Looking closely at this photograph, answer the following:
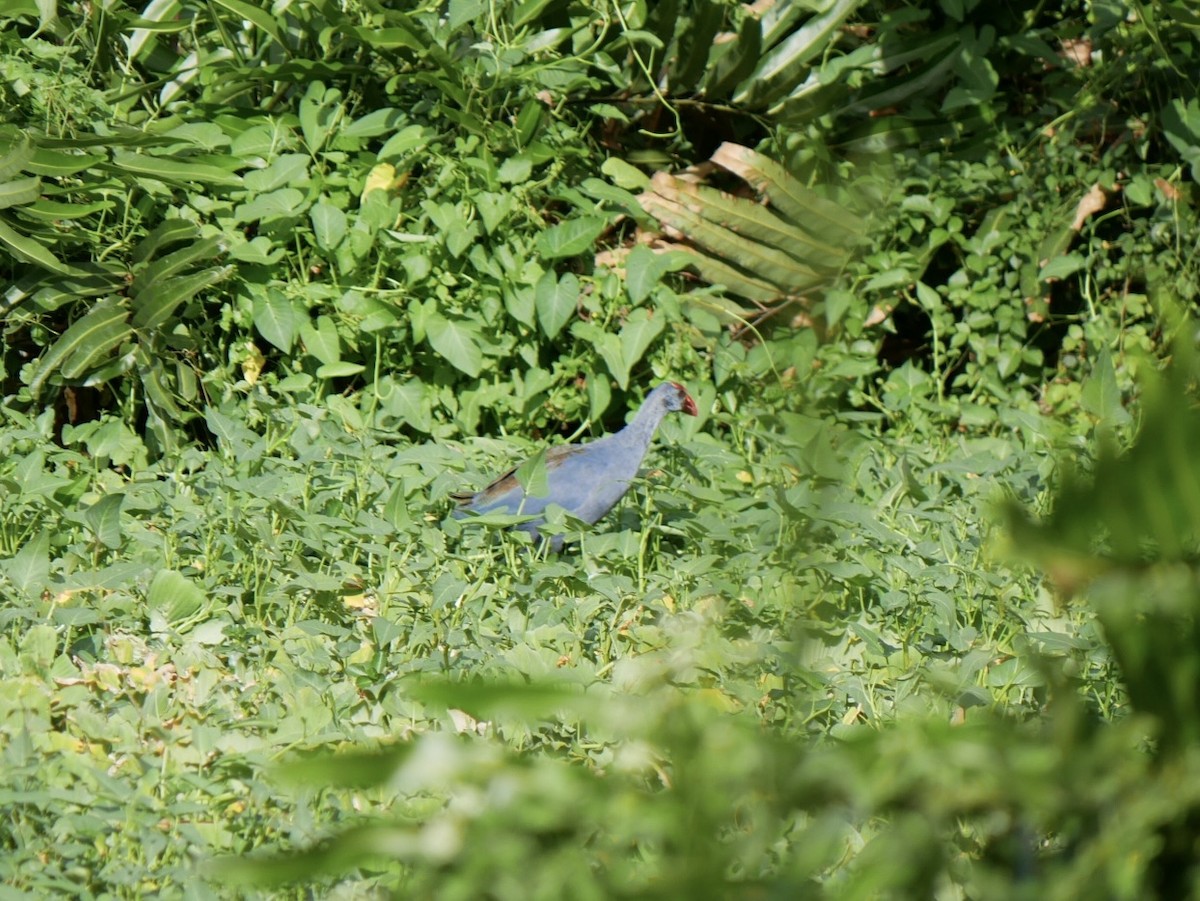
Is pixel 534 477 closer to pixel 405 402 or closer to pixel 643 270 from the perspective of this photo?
pixel 405 402

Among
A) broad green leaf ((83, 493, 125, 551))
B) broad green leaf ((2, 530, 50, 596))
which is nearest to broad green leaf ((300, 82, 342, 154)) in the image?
broad green leaf ((83, 493, 125, 551))

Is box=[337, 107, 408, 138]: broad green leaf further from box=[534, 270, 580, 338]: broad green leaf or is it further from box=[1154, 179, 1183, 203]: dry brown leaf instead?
box=[1154, 179, 1183, 203]: dry brown leaf

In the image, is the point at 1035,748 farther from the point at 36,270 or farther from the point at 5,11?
the point at 5,11

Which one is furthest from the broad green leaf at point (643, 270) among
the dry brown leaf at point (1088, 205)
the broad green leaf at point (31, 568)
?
the broad green leaf at point (31, 568)

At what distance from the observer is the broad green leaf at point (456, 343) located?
391cm

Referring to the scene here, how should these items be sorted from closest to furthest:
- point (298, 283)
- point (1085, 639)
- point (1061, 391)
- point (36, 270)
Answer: point (1085, 639) < point (36, 270) < point (298, 283) < point (1061, 391)

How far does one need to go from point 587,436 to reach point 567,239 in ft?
1.99

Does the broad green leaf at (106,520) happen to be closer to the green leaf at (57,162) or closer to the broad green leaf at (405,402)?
the green leaf at (57,162)

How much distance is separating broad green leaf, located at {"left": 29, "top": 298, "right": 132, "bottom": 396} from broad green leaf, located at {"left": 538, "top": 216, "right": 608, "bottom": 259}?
1.12 meters

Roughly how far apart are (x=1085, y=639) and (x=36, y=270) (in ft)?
8.55

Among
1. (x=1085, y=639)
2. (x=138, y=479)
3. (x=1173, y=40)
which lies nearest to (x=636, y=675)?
(x=1085, y=639)

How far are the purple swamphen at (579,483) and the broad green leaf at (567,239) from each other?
63 centimetres

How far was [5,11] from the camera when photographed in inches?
146

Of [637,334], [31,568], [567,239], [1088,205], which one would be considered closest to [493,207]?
[567,239]
